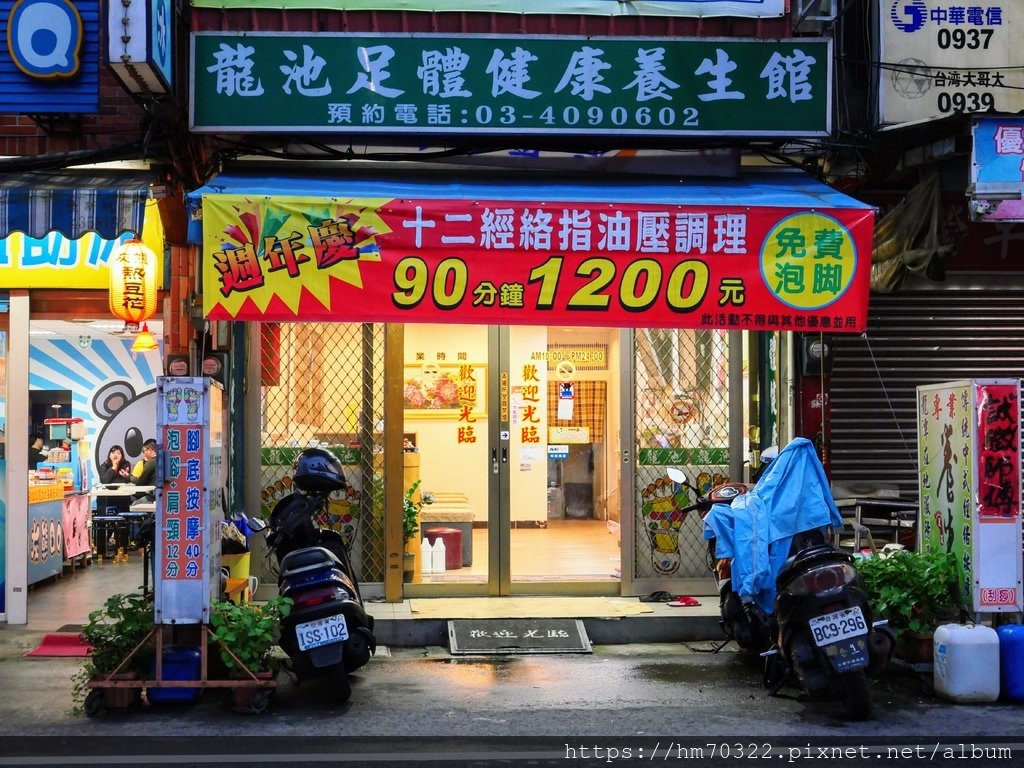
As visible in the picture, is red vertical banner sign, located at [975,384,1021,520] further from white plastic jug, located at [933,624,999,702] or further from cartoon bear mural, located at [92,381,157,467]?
cartoon bear mural, located at [92,381,157,467]

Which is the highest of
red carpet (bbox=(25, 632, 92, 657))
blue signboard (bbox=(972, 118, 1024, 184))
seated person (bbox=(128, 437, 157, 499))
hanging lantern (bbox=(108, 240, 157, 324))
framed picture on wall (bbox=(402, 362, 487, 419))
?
Result: blue signboard (bbox=(972, 118, 1024, 184))

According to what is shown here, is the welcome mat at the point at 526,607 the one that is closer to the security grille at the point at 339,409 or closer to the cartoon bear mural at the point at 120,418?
the security grille at the point at 339,409

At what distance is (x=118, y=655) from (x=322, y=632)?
137 centimetres

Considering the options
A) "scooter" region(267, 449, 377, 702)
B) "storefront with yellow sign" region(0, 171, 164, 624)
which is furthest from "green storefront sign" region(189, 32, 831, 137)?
"scooter" region(267, 449, 377, 702)

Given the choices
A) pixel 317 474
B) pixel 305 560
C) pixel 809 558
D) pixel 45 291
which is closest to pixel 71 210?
pixel 45 291

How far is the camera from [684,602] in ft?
34.5

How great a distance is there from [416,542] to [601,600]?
6.09 feet

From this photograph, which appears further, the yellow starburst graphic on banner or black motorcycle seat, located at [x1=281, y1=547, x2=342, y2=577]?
the yellow starburst graphic on banner

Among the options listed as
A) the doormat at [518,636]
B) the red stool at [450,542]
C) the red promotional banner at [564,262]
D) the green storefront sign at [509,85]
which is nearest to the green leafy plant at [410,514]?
the red stool at [450,542]

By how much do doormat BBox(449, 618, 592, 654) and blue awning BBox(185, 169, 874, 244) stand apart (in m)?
3.68

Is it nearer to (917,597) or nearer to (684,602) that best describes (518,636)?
(684,602)

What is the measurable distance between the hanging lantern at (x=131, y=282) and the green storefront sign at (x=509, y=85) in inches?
48.9

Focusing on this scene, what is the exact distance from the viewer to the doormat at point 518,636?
30.8 feet

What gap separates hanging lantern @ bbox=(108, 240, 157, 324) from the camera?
948 cm
